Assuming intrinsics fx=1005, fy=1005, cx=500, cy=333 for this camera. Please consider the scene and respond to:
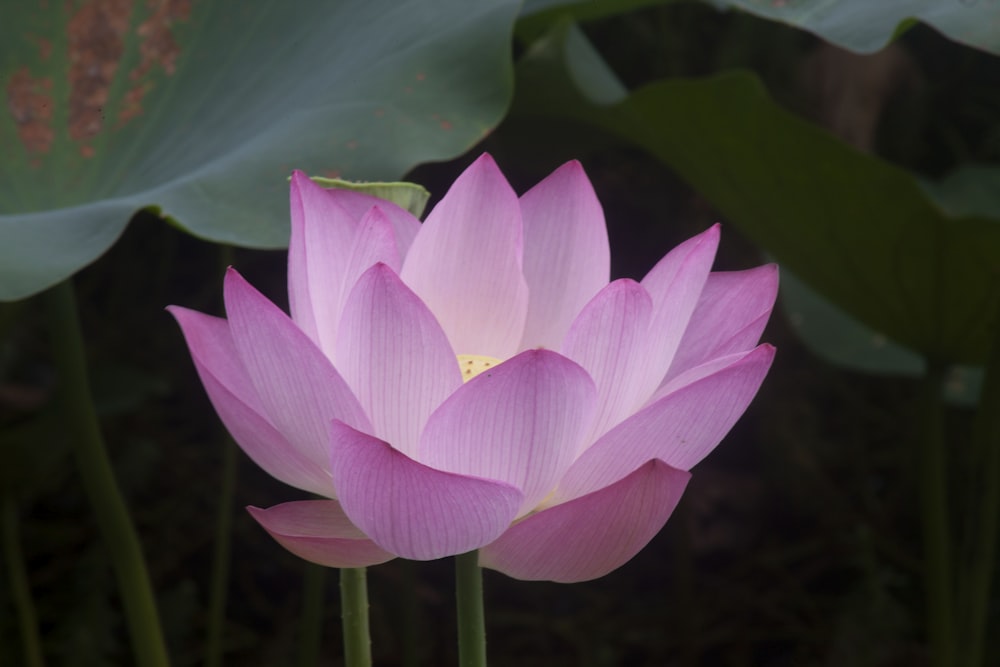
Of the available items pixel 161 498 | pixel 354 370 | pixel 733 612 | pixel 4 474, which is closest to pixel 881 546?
pixel 733 612

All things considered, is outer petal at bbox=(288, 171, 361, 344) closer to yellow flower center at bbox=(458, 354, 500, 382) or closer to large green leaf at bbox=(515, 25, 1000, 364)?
yellow flower center at bbox=(458, 354, 500, 382)

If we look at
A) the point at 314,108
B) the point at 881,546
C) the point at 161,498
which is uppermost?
the point at 314,108

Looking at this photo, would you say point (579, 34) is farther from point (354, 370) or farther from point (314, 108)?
point (354, 370)

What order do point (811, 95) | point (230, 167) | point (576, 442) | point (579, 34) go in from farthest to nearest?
1. point (811, 95)
2. point (579, 34)
3. point (230, 167)
4. point (576, 442)

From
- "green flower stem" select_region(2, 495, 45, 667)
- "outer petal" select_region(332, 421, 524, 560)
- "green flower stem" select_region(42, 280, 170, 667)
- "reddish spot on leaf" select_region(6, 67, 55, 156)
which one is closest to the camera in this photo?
"outer petal" select_region(332, 421, 524, 560)

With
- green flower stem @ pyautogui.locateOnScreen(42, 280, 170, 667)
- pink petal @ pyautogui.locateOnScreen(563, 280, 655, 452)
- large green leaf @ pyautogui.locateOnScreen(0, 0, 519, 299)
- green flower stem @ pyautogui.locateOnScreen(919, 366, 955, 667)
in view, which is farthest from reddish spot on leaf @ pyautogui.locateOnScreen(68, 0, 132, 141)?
green flower stem @ pyautogui.locateOnScreen(919, 366, 955, 667)
